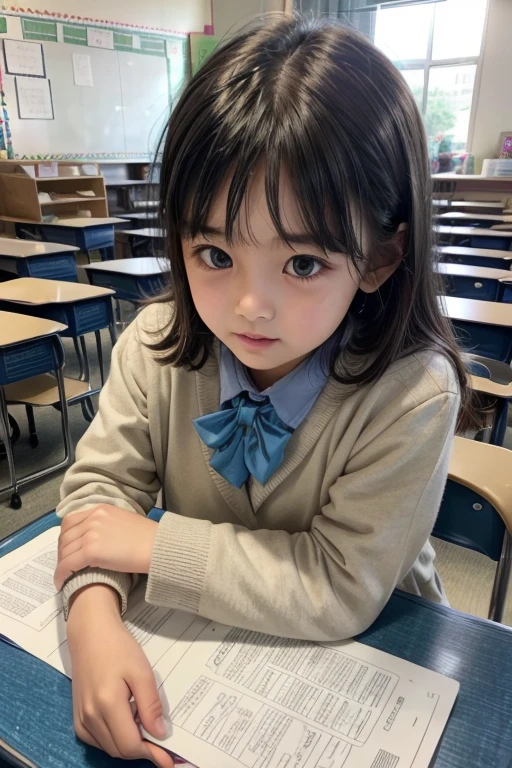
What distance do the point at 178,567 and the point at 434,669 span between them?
0.28 m

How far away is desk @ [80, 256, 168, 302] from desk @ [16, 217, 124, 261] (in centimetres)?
86

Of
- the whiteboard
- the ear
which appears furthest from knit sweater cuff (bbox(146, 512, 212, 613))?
the whiteboard

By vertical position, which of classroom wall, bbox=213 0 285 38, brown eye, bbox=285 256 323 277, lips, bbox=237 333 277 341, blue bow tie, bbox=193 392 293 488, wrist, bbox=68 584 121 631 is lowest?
wrist, bbox=68 584 121 631

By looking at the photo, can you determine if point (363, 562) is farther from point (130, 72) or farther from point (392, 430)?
point (130, 72)

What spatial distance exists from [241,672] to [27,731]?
0.64 feet

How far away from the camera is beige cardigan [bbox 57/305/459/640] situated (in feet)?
1.89

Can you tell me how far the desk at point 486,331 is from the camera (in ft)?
6.58

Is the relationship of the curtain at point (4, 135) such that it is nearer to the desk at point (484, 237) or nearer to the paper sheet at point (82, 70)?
the paper sheet at point (82, 70)

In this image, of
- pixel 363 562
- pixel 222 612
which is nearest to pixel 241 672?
pixel 222 612

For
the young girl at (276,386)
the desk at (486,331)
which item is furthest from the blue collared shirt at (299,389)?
the desk at (486,331)

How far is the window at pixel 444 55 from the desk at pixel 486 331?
4.46 m

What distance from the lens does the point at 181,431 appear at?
75 cm

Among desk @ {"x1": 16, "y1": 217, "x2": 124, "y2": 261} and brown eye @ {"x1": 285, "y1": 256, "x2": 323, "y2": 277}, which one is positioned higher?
brown eye @ {"x1": 285, "y1": 256, "x2": 323, "y2": 277}

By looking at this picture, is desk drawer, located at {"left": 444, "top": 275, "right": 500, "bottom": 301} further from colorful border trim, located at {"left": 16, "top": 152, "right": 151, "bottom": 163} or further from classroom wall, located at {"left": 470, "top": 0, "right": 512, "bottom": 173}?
classroom wall, located at {"left": 470, "top": 0, "right": 512, "bottom": 173}
